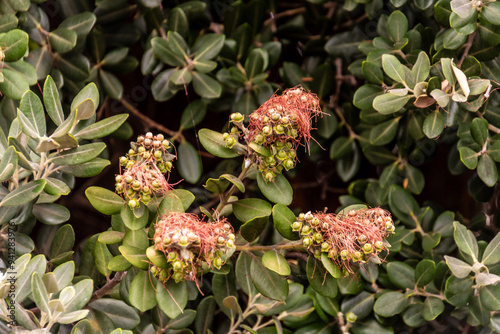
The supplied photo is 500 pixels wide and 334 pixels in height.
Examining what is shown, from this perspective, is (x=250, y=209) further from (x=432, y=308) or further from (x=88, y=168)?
→ (x=432, y=308)

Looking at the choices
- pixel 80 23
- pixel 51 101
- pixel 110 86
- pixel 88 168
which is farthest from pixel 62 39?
pixel 88 168

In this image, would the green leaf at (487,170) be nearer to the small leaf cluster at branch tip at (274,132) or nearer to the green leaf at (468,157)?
the green leaf at (468,157)

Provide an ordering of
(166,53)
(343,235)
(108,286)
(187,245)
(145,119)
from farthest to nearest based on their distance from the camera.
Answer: (145,119) → (166,53) → (108,286) → (343,235) → (187,245)

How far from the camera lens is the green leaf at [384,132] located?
1304mm

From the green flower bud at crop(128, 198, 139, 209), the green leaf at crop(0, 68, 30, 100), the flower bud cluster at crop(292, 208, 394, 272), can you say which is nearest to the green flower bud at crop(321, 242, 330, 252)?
the flower bud cluster at crop(292, 208, 394, 272)

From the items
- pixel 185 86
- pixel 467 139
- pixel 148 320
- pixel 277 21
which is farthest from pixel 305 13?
pixel 148 320

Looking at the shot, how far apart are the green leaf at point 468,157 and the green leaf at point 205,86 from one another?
2.01 feet

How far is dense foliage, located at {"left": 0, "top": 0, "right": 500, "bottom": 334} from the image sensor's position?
3.10 feet

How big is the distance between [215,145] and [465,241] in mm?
604

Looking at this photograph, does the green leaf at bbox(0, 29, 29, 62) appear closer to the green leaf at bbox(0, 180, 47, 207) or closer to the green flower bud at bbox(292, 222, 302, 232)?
the green leaf at bbox(0, 180, 47, 207)

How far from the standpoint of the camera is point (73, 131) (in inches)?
40.3

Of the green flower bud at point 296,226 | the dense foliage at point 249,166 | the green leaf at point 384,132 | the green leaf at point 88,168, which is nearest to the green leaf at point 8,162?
the dense foliage at point 249,166

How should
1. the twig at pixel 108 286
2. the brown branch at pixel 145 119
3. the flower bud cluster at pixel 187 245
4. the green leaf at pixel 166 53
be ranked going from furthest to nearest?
the brown branch at pixel 145 119 → the green leaf at pixel 166 53 → the twig at pixel 108 286 → the flower bud cluster at pixel 187 245

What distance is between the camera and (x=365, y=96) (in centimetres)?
124
